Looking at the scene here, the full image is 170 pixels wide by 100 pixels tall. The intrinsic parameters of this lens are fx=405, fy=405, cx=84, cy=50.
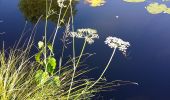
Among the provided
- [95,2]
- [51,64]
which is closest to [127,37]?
[95,2]

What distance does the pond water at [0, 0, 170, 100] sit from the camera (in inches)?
175

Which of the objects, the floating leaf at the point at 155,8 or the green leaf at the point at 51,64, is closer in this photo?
the green leaf at the point at 51,64

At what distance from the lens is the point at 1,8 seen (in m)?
6.04

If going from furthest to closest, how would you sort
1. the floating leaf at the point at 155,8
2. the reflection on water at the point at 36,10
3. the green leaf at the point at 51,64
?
the floating leaf at the point at 155,8
the reflection on water at the point at 36,10
the green leaf at the point at 51,64

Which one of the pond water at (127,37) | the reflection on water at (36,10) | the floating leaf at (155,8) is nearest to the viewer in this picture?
the pond water at (127,37)

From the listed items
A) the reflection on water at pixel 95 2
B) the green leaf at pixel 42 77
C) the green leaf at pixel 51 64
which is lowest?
the reflection on water at pixel 95 2

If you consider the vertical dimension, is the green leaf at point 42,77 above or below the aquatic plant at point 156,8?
above

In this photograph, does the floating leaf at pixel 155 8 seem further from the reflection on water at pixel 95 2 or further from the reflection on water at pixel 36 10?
the reflection on water at pixel 36 10

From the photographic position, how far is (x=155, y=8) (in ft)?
21.1

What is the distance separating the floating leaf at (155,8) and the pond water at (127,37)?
9cm

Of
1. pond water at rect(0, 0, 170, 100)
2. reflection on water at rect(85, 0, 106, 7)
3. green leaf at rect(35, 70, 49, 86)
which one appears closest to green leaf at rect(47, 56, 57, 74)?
green leaf at rect(35, 70, 49, 86)

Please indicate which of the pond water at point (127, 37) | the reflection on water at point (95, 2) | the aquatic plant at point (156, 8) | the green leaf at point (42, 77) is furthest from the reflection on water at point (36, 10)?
the green leaf at point (42, 77)

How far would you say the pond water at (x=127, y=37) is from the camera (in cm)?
443

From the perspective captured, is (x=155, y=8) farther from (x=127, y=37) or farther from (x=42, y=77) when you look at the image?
(x=42, y=77)
